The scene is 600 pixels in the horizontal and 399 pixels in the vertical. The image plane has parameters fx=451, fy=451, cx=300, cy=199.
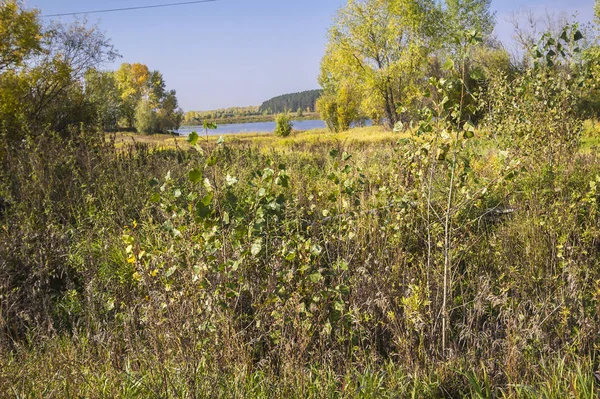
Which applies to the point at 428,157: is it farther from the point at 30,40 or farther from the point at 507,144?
the point at 30,40

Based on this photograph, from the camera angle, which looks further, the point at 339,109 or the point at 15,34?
the point at 339,109

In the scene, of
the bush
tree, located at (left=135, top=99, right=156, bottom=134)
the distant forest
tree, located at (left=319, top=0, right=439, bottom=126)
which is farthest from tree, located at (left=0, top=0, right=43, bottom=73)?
the distant forest

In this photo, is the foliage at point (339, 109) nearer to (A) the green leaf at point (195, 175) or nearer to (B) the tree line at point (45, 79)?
(B) the tree line at point (45, 79)

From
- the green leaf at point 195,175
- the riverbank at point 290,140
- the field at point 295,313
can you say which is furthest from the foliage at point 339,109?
the green leaf at point 195,175

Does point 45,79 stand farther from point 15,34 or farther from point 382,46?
point 382,46

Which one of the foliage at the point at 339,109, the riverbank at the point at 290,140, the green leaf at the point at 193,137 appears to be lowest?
the riverbank at the point at 290,140

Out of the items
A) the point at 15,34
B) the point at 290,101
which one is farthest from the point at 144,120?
the point at 290,101

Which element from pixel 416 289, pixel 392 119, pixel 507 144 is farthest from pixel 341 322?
pixel 392 119

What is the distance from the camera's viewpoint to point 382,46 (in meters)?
24.7

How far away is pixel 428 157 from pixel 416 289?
2.96 ft

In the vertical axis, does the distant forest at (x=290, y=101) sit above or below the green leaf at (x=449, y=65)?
above

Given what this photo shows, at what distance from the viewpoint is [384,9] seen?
24.1m

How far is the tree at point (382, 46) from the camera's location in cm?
2392

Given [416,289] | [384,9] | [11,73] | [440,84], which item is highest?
[384,9]
